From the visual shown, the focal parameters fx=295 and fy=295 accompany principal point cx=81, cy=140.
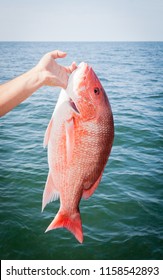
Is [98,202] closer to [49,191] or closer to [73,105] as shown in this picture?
[49,191]

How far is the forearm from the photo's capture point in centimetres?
235

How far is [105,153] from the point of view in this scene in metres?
2.46

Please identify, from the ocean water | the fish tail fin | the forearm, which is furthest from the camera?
the ocean water

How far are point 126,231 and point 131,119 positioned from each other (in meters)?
7.60

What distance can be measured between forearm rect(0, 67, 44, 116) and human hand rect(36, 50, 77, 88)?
4 cm

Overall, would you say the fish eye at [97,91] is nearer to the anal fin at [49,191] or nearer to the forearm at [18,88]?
the forearm at [18,88]

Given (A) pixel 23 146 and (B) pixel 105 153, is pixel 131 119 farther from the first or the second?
(B) pixel 105 153

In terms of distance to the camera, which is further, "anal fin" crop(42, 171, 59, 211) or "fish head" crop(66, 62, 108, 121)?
"anal fin" crop(42, 171, 59, 211)

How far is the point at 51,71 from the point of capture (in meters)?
2.45

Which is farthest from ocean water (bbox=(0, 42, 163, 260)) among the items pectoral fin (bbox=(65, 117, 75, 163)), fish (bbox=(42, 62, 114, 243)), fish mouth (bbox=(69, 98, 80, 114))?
fish mouth (bbox=(69, 98, 80, 114))

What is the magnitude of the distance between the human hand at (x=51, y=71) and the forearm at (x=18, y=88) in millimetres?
40

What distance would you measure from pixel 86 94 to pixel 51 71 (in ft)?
1.14

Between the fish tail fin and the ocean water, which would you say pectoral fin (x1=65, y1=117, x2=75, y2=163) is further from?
the ocean water
